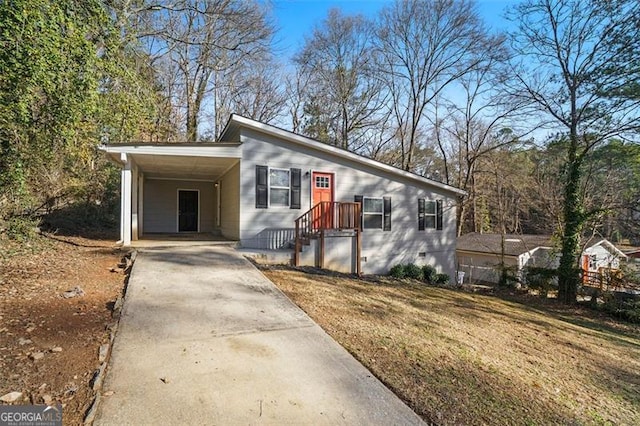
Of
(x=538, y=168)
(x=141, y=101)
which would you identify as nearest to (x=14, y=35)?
(x=141, y=101)

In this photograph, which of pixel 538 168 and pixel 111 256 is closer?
pixel 111 256

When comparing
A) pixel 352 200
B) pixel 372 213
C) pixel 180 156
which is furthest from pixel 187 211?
pixel 372 213

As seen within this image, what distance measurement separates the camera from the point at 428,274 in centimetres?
1202

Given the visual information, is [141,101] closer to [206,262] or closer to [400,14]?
[206,262]

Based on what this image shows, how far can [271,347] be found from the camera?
10.4 ft

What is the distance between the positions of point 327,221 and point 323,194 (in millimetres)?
1115

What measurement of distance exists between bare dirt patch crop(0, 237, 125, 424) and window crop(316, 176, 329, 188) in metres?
5.84

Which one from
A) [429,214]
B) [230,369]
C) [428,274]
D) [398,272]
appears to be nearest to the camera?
[230,369]

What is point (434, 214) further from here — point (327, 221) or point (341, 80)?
point (341, 80)

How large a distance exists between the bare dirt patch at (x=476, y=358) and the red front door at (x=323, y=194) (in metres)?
3.11

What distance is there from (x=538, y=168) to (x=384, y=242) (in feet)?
29.6

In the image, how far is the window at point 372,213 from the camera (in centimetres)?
1108

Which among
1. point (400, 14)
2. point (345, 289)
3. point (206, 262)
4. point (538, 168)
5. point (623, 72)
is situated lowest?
point (345, 289)

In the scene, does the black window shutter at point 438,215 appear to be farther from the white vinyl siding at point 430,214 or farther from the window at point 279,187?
the window at point 279,187
